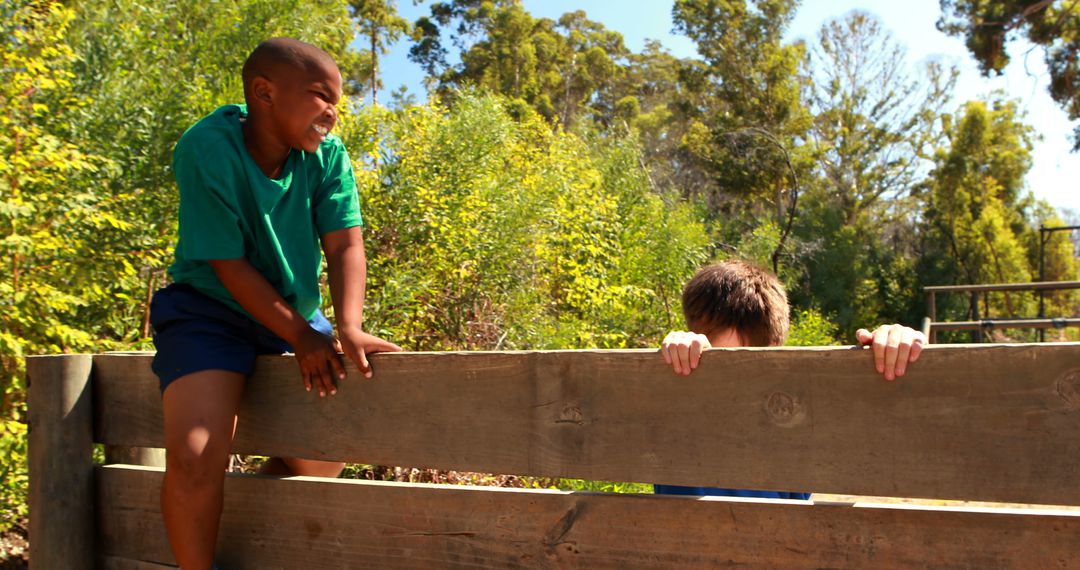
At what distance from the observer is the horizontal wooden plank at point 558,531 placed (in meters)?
1.35

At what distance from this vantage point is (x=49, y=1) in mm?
5070

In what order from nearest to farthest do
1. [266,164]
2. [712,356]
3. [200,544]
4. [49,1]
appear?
[712,356] → [200,544] → [266,164] → [49,1]

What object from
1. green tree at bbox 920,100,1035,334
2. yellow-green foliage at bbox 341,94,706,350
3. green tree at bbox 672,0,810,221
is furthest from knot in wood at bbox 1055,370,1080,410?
green tree at bbox 672,0,810,221

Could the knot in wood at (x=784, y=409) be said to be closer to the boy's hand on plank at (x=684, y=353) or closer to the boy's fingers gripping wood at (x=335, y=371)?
the boy's hand on plank at (x=684, y=353)

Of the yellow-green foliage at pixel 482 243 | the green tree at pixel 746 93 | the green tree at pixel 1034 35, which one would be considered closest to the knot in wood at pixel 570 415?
the yellow-green foliage at pixel 482 243

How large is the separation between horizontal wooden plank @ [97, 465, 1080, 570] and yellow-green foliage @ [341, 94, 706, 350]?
3335mm

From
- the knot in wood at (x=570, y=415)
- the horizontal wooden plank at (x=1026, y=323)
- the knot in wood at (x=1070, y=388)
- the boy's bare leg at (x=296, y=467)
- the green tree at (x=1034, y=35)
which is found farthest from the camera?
the green tree at (x=1034, y=35)

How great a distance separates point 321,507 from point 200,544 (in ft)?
0.79

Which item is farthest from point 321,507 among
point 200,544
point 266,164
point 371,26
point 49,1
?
point 371,26

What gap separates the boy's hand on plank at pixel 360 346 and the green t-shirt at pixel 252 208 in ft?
0.83

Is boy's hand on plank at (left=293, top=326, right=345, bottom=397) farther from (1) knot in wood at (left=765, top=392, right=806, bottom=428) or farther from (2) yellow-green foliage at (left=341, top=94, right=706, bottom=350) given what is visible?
(2) yellow-green foliage at (left=341, top=94, right=706, bottom=350)

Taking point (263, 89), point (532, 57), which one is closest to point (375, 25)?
point (532, 57)

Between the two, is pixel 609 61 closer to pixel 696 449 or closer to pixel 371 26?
pixel 371 26

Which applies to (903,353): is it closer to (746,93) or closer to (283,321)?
(283,321)
